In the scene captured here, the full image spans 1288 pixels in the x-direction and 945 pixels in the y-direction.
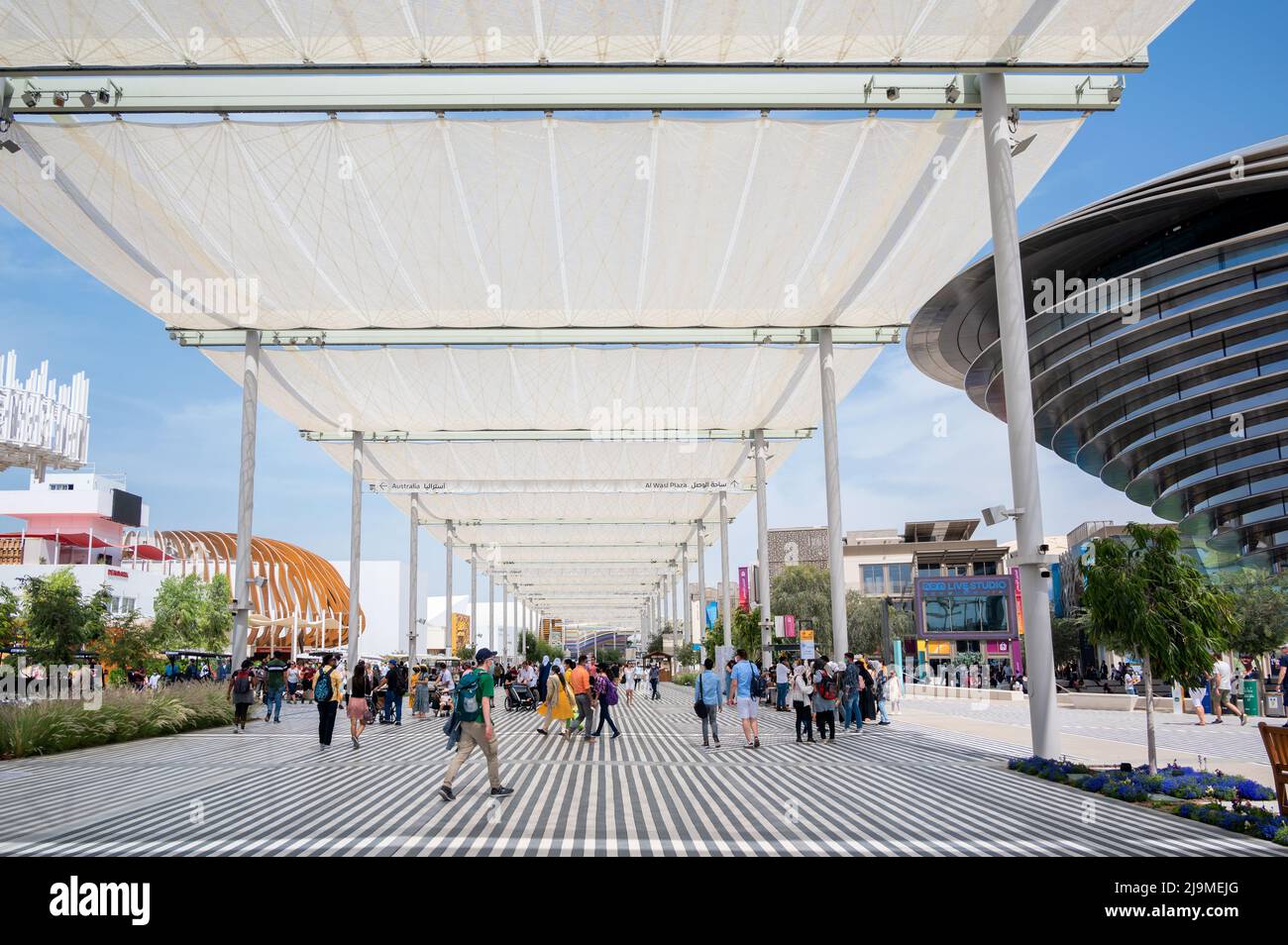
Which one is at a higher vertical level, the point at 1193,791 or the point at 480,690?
the point at 480,690

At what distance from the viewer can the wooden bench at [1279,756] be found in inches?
316

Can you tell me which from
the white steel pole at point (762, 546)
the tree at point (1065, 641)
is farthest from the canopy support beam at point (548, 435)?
the tree at point (1065, 641)

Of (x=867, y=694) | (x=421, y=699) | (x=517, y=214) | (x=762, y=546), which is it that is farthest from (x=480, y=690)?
(x=762, y=546)

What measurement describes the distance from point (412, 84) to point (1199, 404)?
35.3 metres

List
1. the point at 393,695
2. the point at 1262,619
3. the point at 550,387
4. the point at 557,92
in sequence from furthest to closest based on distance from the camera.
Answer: the point at 1262,619 → the point at 550,387 → the point at 393,695 → the point at 557,92

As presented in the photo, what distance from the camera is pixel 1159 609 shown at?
38.3 feet

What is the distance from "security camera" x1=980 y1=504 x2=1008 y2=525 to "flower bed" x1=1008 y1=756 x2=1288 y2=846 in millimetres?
3518

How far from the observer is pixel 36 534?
85.9 meters

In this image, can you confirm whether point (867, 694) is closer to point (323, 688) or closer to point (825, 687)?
point (825, 687)

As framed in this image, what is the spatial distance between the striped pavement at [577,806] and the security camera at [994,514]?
366cm

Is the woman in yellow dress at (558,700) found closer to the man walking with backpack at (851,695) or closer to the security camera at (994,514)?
the man walking with backpack at (851,695)

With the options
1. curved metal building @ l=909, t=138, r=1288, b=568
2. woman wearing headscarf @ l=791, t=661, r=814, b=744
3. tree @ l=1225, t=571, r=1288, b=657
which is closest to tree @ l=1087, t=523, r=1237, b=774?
woman wearing headscarf @ l=791, t=661, r=814, b=744

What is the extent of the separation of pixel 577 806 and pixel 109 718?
478 inches

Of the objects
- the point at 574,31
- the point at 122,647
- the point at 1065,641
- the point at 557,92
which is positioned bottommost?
the point at 1065,641
